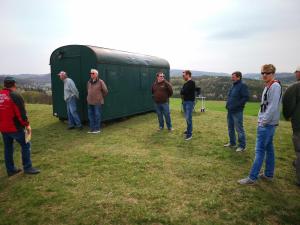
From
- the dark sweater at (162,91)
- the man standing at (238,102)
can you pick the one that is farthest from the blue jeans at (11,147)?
the man standing at (238,102)

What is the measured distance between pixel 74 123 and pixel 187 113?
Result: 182 inches

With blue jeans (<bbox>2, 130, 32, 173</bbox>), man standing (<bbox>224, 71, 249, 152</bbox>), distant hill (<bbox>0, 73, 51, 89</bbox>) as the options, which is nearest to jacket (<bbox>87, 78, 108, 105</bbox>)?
distant hill (<bbox>0, 73, 51, 89</bbox>)

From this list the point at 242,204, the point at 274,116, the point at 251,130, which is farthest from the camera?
the point at 251,130

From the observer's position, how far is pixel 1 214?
4047mm

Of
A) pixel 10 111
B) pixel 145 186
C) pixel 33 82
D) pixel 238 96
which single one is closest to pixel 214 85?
pixel 238 96

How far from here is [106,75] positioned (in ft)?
33.7

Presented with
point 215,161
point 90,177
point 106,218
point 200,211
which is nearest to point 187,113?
point 215,161

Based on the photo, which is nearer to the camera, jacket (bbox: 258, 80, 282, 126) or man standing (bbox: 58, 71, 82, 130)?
jacket (bbox: 258, 80, 282, 126)

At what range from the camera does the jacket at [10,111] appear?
5.13 meters

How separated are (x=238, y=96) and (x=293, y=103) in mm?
2018

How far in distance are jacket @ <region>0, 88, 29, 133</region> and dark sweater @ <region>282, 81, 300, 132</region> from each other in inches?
205

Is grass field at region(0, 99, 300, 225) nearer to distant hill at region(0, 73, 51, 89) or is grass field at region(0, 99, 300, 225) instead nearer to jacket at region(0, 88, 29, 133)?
jacket at region(0, 88, 29, 133)

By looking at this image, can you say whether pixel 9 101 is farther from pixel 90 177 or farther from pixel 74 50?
pixel 74 50

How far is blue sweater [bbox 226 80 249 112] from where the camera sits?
22.5ft
